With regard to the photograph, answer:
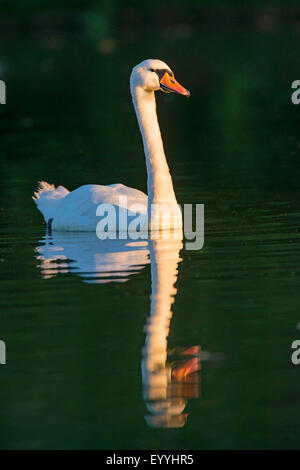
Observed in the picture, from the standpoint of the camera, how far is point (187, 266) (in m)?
11.3

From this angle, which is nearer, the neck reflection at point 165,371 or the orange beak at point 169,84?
the neck reflection at point 165,371

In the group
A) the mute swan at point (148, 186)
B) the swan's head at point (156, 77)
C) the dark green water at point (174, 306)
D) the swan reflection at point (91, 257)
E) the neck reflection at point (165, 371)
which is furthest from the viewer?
the swan's head at point (156, 77)

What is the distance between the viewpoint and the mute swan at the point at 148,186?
1284cm

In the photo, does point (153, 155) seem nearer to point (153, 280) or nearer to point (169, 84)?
point (169, 84)

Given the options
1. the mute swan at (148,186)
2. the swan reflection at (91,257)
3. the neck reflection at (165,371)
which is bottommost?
the neck reflection at (165,371)

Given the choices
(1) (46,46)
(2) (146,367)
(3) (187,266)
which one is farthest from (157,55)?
(2) (146,367)

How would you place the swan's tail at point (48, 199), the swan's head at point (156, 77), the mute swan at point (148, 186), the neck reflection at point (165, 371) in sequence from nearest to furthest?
1. the neck reflection at point (165, 371)
2. the mute swan at point (148, 186)
3. the swan's head at point (156, 77)
4. the swan's tail at point (48, 199)

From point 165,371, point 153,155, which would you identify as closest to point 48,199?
point 153,155

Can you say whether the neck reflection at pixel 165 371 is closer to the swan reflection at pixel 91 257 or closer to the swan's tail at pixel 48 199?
the swan reflection at pixel 91 257

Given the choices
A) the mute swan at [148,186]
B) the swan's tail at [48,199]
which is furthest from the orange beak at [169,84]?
the swan's tail at [48,199]

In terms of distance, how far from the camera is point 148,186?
1297 cm

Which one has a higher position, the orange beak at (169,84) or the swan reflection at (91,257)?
the orange beak at (169,84)

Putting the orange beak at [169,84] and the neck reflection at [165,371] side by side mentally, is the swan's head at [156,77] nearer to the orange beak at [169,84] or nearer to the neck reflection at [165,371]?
the orange beak at [169,84]

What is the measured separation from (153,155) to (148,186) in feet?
1.13
